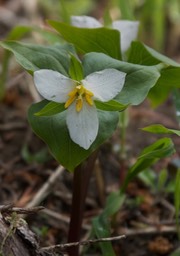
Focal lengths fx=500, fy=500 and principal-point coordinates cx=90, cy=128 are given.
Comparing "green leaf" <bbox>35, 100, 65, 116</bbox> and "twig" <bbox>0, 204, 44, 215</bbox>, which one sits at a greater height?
"green leaf" <bbox>35, 100, 65, 116</bbox>

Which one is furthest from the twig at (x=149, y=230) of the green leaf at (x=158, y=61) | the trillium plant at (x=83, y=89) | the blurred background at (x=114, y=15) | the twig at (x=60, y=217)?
the blurred background at (x=114, y=15)

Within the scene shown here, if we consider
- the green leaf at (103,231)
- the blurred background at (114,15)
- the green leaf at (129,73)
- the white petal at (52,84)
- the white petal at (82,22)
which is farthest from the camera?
the blurred background at (114,15)

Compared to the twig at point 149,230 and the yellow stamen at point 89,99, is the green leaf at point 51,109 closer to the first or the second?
the yellow stamen at point 89,99

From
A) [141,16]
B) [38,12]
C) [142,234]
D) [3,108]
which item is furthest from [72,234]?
[38,12]

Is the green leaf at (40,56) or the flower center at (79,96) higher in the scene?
the green leaf at (40,56)

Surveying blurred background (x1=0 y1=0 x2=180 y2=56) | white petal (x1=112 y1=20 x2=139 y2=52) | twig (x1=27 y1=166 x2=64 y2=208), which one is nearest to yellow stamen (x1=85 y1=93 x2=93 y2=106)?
white petal (x1=112 y1=20 x2=139 y2=52)

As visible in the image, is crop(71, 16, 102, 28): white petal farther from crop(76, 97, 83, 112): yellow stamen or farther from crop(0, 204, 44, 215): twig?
crop(0, 204, 44, 215): twig
